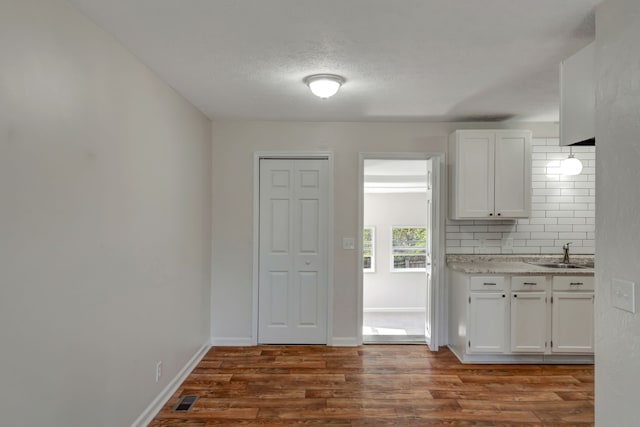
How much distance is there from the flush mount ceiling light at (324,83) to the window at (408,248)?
5687 millimetres

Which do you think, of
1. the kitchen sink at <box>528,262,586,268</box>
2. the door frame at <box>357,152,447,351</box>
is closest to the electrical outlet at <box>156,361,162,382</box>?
the door frame at <box>357,152,447,351</box>

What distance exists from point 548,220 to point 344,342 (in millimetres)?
2589

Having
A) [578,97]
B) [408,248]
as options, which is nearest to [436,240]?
[578,97]

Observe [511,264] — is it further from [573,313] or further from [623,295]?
[623,295]

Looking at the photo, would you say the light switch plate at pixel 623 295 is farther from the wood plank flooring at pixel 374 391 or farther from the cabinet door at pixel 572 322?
the cabinet door at pixel 572 322

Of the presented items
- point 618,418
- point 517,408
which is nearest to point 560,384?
point 517,408

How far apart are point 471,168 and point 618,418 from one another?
260cm

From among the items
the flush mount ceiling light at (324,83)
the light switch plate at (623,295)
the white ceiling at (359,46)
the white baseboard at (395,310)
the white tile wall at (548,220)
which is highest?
the white ceiling at (359,46)

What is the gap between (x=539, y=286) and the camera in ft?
11.9

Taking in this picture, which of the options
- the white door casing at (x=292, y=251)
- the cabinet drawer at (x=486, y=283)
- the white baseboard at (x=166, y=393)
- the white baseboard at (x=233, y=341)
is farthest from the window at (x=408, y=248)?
the white baseboard at (x=166, y=393)

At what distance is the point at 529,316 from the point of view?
11.9 feet

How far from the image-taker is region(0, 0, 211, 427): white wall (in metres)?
1.50

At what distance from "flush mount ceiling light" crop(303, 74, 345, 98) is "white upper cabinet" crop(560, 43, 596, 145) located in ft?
4.68

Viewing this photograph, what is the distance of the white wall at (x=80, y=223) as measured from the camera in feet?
4.93
